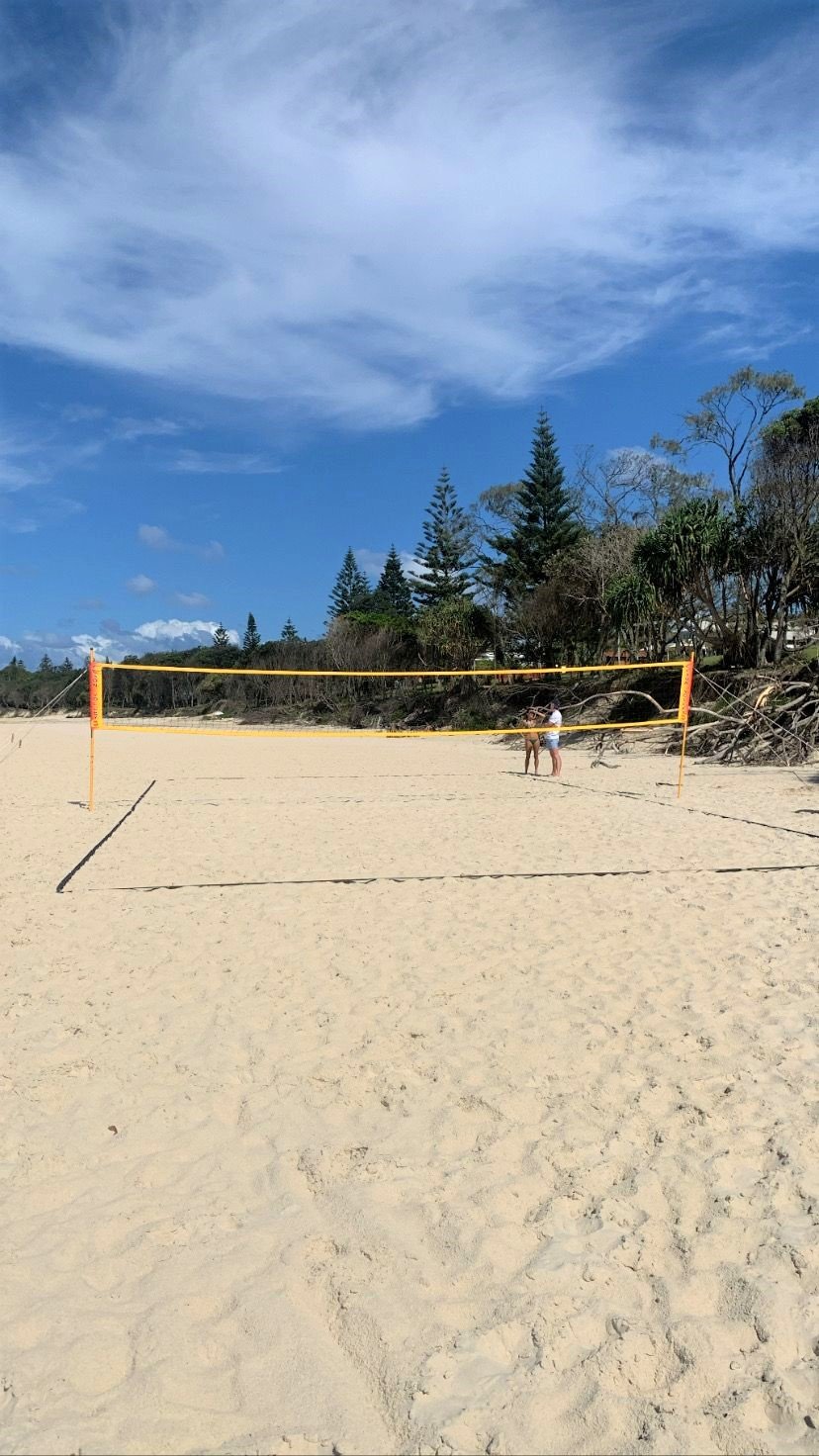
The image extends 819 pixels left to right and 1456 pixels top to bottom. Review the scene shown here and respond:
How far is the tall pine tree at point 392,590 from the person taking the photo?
6319 centimetres

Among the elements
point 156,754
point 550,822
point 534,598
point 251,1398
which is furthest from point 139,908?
point 534,598

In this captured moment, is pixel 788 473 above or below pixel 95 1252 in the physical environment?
above

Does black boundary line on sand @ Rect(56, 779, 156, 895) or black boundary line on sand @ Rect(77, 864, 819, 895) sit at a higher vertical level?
black boundary line on sand @ Rect(77, 864, 819, 895)

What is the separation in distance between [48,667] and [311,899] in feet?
301

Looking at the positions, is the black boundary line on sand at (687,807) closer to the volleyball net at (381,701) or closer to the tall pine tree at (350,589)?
the volleyball net at (381,701)

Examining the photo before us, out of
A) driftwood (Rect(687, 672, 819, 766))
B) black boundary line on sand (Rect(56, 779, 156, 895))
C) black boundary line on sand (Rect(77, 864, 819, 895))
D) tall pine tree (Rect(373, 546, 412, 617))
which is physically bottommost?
black boundary line on sand (Rect(56, 779, 156, 895))

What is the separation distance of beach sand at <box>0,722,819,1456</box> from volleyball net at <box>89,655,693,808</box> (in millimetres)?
8955

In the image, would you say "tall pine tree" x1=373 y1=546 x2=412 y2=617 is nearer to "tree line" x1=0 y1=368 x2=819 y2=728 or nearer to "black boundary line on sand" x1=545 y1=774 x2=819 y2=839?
"tree line" x1=0 y1=368 x2=819 y2=728

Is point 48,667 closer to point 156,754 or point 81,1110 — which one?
point 156,754

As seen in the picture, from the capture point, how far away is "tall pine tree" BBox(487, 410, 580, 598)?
Answer: 38188 millimetres

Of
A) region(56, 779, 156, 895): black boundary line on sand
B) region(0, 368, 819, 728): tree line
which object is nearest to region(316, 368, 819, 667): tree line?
region(0, 368, 819, 728): tree line

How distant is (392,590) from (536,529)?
26.4m

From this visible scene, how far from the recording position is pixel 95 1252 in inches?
84.7

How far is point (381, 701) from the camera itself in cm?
3775
